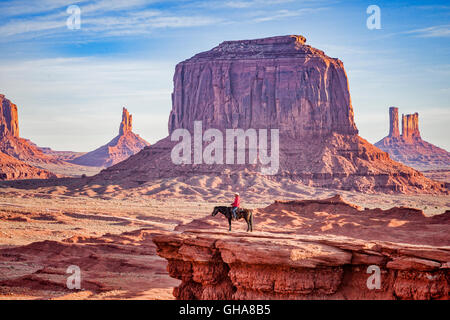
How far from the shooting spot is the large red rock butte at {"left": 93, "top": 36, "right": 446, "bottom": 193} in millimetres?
107812

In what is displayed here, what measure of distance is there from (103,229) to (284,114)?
68950mm

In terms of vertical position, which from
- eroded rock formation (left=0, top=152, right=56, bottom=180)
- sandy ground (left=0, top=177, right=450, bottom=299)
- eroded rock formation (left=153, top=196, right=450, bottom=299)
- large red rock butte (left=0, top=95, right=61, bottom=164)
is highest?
large red rock butte (left=0, top=95, right=61, bottom=164)

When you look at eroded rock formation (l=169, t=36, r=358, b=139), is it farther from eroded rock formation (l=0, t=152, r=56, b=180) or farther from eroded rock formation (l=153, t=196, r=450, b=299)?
eroded rock formation (l=153, t=196, r=450, b=299)

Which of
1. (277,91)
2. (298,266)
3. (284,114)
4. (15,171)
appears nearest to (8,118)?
(15,171)

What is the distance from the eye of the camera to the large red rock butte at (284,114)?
107812mm

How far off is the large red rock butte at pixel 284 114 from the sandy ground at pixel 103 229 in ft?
20.9

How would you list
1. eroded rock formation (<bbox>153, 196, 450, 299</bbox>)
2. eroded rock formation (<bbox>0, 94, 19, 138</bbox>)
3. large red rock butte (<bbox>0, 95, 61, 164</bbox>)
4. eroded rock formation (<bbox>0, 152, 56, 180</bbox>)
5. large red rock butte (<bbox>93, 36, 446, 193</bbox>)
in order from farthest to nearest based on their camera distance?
1. eroded rock formation (<bbox>0, 94, 19, 138</bbox>)
2. large red rock butte (<bbox>0, 95, 61, 164</bbox>)
3. eroded rock formation (<bbox>0, 152, 56, 180</bbox>)
4. large red rock butte (<bbox>93, 36, 446, 193</bbox>)
5. eroded rock formation (<bbox>153, 196, 450, 299</bbox>)

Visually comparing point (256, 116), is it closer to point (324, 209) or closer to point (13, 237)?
point (324, 209)

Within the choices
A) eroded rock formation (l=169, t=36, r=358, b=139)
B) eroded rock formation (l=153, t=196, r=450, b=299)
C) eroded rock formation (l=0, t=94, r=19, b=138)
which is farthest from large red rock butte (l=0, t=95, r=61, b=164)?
eroded rock formation (l=153, t=196, r=450, b=299)

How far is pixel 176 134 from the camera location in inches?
4911

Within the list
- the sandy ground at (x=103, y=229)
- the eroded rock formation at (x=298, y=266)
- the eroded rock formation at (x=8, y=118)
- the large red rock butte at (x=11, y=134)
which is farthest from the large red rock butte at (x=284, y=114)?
the eroded rock formation at (x=298, y=266)

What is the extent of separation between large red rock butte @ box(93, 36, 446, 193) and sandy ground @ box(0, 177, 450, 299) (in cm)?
637

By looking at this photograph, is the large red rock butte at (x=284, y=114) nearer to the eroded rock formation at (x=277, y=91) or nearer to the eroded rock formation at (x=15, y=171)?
the eroded rock formation at (x=277, y=91)
